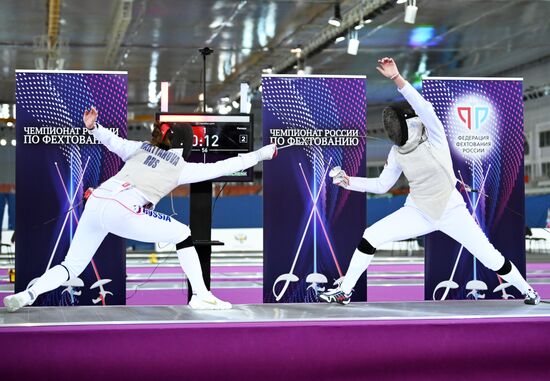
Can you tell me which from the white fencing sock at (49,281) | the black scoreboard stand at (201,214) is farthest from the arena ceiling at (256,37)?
the white fencing sock at (49,281)

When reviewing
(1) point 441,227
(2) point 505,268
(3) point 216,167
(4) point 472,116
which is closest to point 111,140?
(3) point 216,167

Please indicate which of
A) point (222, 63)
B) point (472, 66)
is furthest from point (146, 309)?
point (472, 66)

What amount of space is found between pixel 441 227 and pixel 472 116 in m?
1.44

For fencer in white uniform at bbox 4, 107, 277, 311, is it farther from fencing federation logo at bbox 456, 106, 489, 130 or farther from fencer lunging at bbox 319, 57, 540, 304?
fencing federation logo at bbox 456, 106, 489, 130

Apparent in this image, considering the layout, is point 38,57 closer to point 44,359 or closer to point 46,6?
point 46,6

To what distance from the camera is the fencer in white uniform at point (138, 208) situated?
4895mm

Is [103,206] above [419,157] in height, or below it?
below

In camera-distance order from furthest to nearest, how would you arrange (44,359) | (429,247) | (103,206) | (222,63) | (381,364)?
(222,63), (429,247), (103,206), (381,364), (44,359)

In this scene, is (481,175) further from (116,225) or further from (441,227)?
(116,225)

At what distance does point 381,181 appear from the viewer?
18.5ft

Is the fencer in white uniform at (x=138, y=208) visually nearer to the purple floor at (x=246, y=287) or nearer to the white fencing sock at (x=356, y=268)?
the white fencing sock at (x=356, y=268)

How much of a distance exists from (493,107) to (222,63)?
45.1 ft

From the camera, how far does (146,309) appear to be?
5.10 meters

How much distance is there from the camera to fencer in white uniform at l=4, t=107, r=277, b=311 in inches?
193
